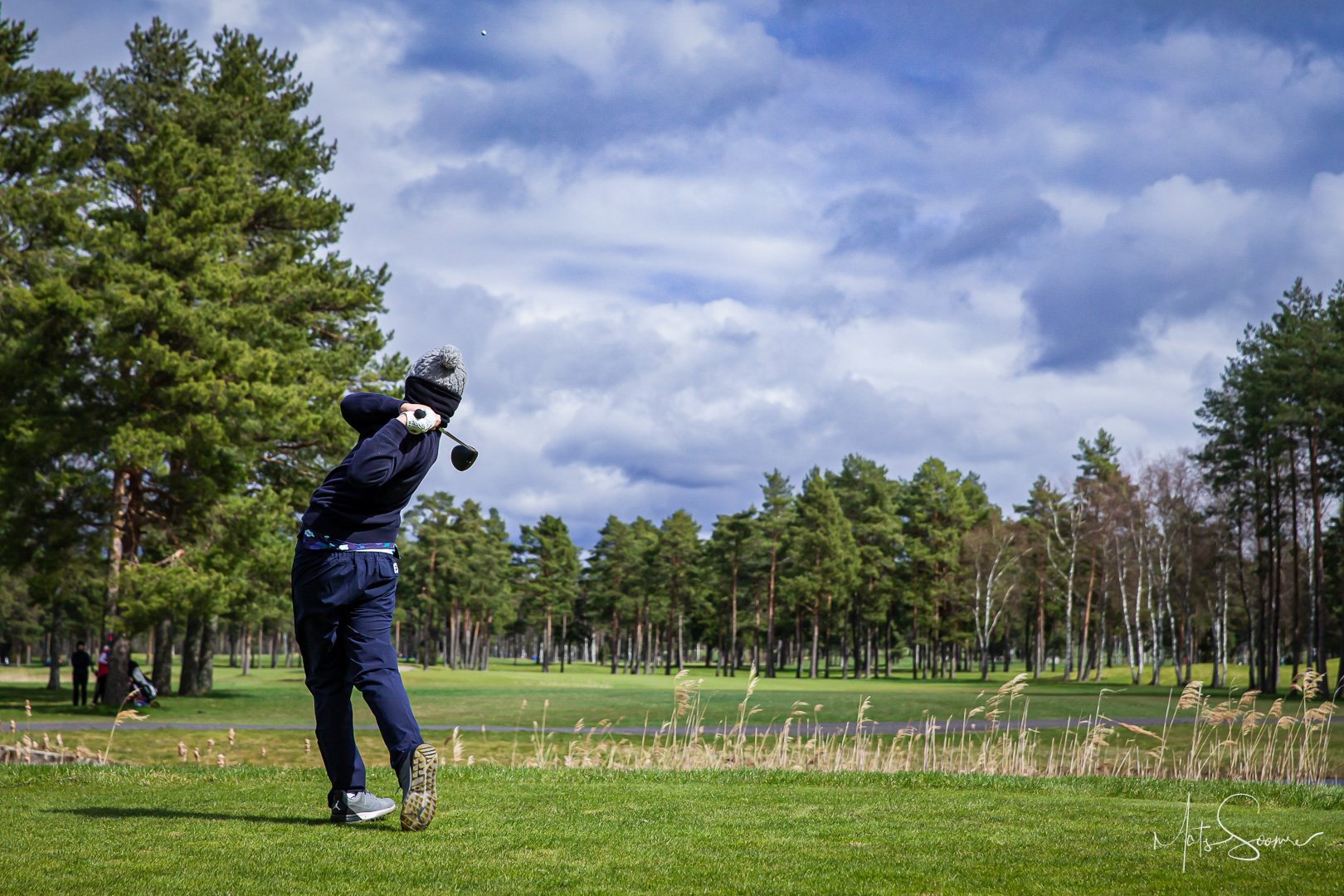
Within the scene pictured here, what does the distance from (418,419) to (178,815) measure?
7.99 feet

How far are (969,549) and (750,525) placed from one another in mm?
15881

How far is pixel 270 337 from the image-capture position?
28938 mm

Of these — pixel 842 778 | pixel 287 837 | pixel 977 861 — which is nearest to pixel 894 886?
pixel 977 861

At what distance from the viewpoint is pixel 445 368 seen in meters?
5.99

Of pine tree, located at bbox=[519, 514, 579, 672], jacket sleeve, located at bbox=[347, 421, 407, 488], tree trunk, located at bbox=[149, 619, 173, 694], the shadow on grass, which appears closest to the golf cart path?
tree trunk, located at bbox=[149, 619, 173, 694]

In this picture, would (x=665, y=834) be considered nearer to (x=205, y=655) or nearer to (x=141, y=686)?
(x=141, y=686)

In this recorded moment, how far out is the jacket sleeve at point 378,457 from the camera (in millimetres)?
5402

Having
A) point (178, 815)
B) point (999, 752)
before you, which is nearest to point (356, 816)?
point (178, 815)

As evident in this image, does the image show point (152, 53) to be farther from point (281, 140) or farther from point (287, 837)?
point (287, 837)

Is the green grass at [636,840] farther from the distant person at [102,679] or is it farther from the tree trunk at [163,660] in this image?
the tree trunk at [163,660]

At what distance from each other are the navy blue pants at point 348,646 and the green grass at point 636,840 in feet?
1.33

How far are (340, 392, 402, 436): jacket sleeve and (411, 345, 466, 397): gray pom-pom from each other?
27cm

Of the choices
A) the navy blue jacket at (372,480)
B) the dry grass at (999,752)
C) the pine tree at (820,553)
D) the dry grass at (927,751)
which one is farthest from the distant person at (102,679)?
the pine tree at (820,553)

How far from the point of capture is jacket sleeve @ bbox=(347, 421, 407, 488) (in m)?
5.40
